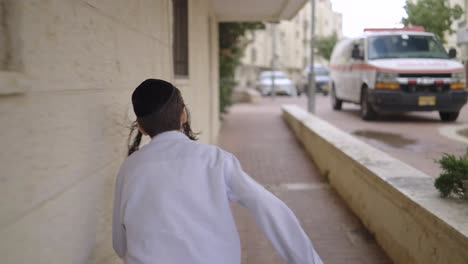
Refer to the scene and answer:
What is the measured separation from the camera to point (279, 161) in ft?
28.5

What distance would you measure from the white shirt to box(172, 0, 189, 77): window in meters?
4.96

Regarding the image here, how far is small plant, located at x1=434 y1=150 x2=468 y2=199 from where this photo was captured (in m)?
3.35

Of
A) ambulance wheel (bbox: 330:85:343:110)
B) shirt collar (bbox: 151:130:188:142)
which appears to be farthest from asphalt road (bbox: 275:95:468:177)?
shirt collar (bbox: 151:130:188:142)

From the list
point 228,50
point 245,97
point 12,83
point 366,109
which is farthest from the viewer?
point 245,97

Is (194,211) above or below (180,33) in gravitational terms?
below

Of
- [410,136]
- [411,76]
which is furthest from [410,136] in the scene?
[411,76]

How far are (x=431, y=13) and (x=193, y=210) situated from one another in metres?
5.18

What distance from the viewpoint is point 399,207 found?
372cm

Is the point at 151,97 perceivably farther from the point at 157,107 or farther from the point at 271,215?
the point at 271,215

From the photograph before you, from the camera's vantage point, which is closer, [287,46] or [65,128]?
[65,128]

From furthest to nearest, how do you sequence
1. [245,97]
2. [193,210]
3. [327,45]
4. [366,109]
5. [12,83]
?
[327,45] < [245,97] < [366,109] < [193,210] < [12,83]

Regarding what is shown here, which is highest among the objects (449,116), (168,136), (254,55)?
(254,55)

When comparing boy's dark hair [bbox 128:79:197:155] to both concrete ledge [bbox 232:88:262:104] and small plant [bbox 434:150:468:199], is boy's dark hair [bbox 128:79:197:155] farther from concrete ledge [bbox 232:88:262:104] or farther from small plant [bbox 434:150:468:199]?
concrete ledge [bbox 232:88:262:104]

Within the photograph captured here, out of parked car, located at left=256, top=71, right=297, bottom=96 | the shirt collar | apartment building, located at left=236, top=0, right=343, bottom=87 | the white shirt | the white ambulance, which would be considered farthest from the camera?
apartment building, located at left=236, top=0, right=343, bottom=87
